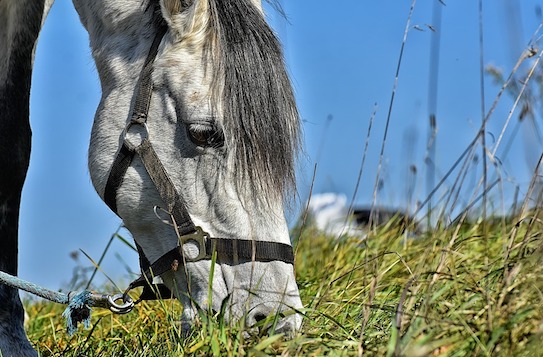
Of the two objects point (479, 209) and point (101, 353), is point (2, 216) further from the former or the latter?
point (479, 209)

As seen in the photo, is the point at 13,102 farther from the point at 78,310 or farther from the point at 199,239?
the point at 199,239

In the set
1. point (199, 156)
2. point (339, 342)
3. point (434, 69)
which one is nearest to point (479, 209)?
point (434, 69)

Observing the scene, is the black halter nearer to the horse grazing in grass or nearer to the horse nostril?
the horse grazing in grass

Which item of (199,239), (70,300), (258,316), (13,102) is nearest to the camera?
(258,316)

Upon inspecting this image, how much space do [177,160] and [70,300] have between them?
607mm

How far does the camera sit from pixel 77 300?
2.78m

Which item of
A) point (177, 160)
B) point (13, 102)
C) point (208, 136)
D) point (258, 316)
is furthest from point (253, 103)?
point (13, 102)

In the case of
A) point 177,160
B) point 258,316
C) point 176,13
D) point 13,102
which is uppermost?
point 176,13

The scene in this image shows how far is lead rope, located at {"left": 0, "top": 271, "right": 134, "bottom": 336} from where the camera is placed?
2.72 meters

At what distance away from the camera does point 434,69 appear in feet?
13.2

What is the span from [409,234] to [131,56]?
92.6 inches

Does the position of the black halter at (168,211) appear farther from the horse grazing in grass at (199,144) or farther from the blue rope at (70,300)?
the blue rope at (70,300)

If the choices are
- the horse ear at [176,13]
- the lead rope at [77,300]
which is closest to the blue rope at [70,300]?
the lead rope at [77,300]

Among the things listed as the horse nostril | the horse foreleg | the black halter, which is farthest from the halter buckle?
the horse foreleg
